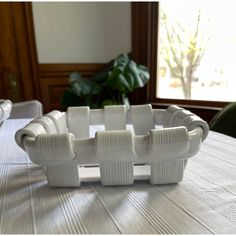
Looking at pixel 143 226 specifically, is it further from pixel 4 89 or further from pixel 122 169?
pixel 4 89

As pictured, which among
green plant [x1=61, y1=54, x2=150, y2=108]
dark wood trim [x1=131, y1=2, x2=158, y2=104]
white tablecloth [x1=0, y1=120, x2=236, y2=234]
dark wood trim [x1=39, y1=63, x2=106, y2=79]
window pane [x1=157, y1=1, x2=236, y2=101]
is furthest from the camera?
dark wood trim [x1=39, y1=63, x2=106, y2=79]

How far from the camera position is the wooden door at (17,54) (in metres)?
1.98

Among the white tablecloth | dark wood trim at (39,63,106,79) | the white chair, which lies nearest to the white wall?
dark wood trim at (39,63,106,79)

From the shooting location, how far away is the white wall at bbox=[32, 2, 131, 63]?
2023 mm

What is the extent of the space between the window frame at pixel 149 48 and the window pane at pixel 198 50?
5cm

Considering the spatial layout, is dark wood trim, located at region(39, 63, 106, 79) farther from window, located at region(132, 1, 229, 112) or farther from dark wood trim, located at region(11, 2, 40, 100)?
window, located at region(132, 1, 229, 112)

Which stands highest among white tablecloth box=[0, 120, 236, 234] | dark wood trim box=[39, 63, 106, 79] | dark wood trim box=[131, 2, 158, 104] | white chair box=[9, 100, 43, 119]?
dark wood trim box=[131, 2, 158, 104]

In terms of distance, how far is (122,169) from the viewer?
370 mm

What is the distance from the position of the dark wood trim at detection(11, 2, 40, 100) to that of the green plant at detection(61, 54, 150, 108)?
1.32 ft

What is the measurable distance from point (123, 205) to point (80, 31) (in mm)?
2057

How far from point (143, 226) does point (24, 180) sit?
0.25 meters

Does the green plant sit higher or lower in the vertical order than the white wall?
lower

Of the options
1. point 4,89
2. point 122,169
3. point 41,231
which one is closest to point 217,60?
point 122,169

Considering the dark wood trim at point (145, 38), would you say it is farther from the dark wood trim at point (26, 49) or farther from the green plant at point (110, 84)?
the dark wood trim at point (26, 49)
